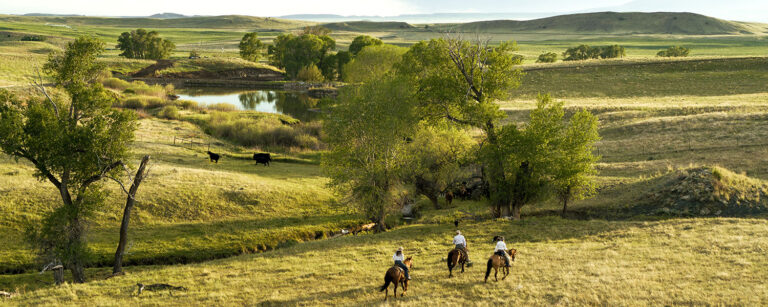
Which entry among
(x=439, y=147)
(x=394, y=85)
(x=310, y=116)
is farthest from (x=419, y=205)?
(x=310, y=116)

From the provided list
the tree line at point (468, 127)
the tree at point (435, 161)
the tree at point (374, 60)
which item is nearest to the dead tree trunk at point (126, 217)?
the tree line at point (468, 127)

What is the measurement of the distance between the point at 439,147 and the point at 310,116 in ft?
208

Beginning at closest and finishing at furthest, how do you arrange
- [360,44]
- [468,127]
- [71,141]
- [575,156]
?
[71,141] → [575,156] → [468,127] → [360,44]

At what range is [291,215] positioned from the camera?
41.8m

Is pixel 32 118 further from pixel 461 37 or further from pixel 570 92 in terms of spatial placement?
pixel 570 92

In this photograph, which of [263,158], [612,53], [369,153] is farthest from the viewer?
[612,53]

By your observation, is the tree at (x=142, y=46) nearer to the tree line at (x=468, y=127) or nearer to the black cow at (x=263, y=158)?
the black cow at (x=263, y=158)

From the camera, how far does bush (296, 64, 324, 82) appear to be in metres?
158

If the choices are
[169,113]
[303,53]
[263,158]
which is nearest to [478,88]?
[263,158]

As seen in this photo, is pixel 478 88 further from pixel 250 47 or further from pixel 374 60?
pixel 250 47

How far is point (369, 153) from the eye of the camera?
36.7 m

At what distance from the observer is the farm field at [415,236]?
20.2 m

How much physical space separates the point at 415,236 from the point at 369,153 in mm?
7801

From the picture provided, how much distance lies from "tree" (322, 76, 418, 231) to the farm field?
102 inches
